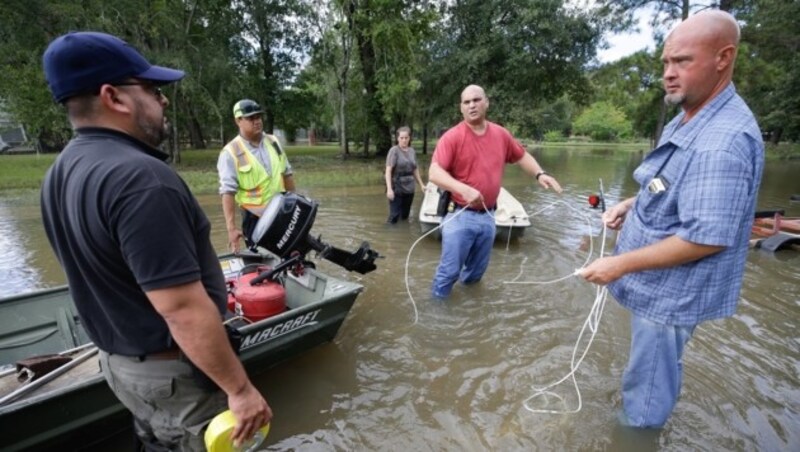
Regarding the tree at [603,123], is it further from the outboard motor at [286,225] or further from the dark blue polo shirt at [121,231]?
the dark blue polo shirt at [121,231]

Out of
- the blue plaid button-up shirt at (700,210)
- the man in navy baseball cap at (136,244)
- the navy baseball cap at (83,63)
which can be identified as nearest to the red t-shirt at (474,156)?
the blue plaid button-up shirt at (700,210)

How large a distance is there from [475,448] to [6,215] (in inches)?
449

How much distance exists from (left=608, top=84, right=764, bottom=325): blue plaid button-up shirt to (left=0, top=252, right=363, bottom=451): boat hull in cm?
219

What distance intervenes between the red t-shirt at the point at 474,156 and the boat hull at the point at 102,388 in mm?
1463

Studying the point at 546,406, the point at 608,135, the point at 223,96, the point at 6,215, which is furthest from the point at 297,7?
the point at 608,135

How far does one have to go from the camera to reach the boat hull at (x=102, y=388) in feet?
7.16

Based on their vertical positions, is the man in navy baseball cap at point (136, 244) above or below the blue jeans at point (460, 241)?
above

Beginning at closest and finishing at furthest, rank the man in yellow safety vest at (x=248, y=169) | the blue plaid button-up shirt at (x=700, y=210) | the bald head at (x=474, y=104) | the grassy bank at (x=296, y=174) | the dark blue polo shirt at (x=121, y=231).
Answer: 1. the dark blue polo shirt at (x=121, y=231)
2. the blue plaid button-up shirt at (x=700, y=210)
3. the bald head at (x=474, y=104)
4. the man in yellow safety vest at (x=248, y=169)
5. the grassy bank at (x=296, y=174)

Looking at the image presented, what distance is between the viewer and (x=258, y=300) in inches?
131

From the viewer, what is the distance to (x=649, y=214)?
2078 mm

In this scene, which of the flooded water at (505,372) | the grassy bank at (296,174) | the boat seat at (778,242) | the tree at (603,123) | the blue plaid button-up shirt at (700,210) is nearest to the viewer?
the blue plaid button-up shirt at (700,210)

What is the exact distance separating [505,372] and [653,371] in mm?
1473

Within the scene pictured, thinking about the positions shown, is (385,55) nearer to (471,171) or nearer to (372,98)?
(372,98)

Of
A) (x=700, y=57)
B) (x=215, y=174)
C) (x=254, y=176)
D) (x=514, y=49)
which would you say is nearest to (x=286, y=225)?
(x=254, y=176)
